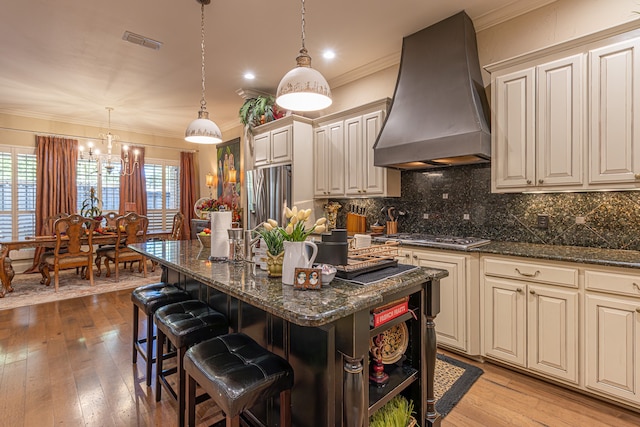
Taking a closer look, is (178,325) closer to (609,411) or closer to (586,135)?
(609,411)

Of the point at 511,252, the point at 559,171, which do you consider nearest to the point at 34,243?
the point at 511,252

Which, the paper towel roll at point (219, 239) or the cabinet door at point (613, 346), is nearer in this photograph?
the cabinet door at point (613, 346)

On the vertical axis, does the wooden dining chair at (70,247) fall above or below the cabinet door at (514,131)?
below

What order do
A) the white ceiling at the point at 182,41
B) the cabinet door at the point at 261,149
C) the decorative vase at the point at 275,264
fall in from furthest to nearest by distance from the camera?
the cabinet door at the point at 261,149 → the white ceiling at the point at 182,41 → the decorative vase at the point at 275,264

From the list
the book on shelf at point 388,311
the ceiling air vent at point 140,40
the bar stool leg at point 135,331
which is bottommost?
the bar stool leg at point 135,331

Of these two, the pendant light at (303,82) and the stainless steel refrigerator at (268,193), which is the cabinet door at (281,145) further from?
the pendant light at (303,82)

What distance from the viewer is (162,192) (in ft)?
25.1

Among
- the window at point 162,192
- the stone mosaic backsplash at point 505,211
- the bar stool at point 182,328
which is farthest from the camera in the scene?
the window at point 162,192

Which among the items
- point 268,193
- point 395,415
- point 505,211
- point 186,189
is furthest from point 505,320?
point 186,189

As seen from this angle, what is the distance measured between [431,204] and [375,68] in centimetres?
192

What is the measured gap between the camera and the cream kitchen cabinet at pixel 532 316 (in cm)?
215

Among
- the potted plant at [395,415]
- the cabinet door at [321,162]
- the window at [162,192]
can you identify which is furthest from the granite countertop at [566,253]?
the window at [162,192]

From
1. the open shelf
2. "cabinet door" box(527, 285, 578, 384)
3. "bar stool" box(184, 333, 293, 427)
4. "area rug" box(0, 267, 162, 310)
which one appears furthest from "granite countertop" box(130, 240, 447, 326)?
"area rug" box(0, 267, 162, 310)

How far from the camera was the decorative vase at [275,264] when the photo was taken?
1595 millimetres
